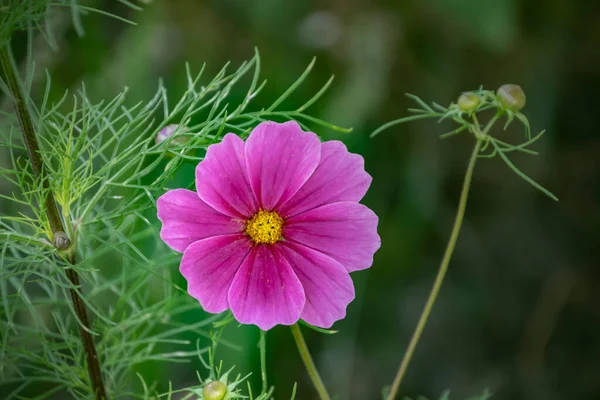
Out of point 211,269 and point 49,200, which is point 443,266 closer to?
point 211,269

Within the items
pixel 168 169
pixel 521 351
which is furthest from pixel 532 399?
pixel 168 169

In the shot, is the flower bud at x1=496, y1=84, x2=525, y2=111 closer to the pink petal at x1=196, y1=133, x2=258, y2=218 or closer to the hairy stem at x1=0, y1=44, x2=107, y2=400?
the pink petal at x1=196, y1=133, x2=258, y2=218

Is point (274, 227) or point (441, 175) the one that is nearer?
point (274, 227)

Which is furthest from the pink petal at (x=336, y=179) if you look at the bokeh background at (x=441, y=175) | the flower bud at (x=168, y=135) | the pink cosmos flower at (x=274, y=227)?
the bokeh background at (x=441, y=175)

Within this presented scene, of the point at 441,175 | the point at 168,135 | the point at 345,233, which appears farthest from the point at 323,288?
the point at 441,175

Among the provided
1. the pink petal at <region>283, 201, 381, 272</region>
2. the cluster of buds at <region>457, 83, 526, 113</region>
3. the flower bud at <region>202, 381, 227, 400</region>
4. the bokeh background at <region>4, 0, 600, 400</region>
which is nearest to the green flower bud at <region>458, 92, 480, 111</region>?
the cluster of buds at <region>457, 83, 526, 113</region>

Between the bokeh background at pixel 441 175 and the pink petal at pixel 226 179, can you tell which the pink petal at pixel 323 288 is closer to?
the pink petal at pixel 226 179
